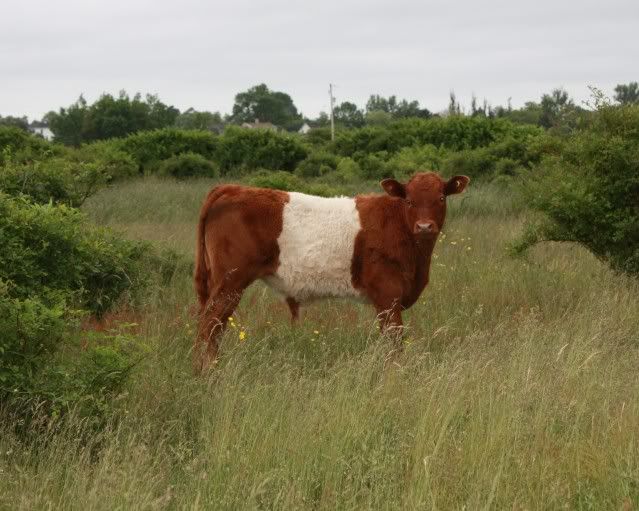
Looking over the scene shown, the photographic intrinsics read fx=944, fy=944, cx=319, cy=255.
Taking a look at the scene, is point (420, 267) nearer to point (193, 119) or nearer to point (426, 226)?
point (426, 226)

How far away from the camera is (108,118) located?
43094mm

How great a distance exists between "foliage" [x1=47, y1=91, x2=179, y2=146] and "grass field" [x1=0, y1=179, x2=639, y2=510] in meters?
35.5

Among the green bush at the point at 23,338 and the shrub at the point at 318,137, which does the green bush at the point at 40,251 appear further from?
the shrub at the point at 318,137

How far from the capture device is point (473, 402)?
5223 millimetres

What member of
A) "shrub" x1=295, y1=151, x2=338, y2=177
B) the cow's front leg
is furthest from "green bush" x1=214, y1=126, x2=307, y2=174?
the cow's front leg

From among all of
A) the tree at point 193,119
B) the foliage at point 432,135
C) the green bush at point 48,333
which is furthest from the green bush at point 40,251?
the tree at point 193,119

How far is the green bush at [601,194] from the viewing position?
915 centimetres

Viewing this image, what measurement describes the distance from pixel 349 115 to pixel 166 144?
49.0 meters

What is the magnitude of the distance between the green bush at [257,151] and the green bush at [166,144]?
23.2 inches

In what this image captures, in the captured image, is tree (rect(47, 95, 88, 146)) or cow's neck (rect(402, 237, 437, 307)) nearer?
cow's neck (rect(402, 237, 437, 307))

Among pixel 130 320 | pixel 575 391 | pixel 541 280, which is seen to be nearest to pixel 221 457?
pixel 575 391

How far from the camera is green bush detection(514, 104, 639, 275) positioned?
9.15 metres

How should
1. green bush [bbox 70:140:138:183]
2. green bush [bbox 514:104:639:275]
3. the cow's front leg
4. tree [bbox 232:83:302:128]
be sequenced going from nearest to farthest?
the cow's front leg → green bush [bbox 514:104:639:275] → green bush [bbox 70:140:138:183] → tree [bbox 232:83:302:128]

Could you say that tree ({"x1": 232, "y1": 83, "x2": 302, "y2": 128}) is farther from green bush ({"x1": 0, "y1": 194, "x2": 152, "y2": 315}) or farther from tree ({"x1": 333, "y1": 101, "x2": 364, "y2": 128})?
green bush ({"x1": 0, "y1": 194, "x2": 152, "y2": 315})
